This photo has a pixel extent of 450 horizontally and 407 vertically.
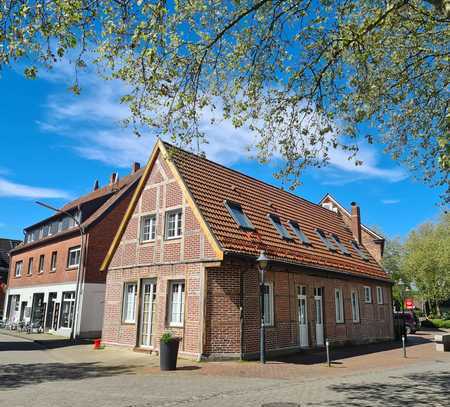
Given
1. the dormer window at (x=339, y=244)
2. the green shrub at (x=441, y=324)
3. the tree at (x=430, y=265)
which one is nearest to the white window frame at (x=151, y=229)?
the dormer window at (x=339, y=244)

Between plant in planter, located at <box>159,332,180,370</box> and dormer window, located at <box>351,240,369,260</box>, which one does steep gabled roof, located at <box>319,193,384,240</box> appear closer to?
dormer window, located at <box>351,240,369,260</box>

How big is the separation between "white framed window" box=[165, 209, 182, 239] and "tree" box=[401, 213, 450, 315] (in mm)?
37362

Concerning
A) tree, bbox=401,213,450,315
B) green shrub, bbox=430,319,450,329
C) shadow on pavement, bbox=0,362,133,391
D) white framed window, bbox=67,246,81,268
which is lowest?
shadow on pavement, bbox=0,362,133,391

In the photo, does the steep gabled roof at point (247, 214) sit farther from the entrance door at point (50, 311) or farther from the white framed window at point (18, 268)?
the white framed window at point (18, 268)

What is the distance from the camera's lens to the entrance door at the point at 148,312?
16.5 meters

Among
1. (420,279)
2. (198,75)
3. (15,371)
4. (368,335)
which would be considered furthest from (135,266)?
(420,279)

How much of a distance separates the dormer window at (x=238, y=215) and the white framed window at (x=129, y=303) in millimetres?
5176

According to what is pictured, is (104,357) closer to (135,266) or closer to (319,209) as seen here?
(135,266)

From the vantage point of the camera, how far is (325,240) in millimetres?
22750

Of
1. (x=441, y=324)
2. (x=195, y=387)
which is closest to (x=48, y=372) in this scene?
(x=195, y=387)

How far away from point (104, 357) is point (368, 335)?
1391cm

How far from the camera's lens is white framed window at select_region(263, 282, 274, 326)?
15.7 meters

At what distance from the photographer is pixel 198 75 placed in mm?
9156

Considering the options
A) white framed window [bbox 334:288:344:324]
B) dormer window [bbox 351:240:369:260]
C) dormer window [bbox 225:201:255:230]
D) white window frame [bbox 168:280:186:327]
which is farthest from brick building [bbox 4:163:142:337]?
dormer window [bbox 351:240:369:260]
